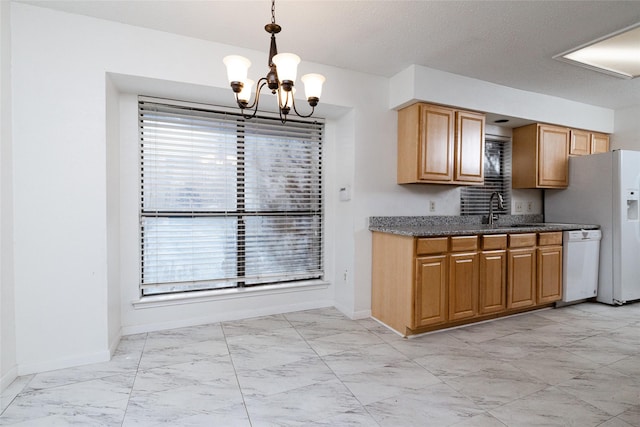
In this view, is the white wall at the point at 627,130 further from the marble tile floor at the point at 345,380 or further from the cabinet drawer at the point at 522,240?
the marble tile floor at the point at 345,380

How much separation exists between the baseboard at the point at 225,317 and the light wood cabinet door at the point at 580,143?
374 centimetres

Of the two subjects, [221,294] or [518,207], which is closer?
[221,294]

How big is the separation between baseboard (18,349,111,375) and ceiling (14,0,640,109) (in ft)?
7.96

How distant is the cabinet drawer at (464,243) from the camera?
115 inches

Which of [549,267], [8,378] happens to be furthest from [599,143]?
[8,378]

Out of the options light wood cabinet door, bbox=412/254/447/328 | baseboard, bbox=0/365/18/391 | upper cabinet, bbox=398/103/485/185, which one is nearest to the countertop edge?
light wood cabinet door, bbox=412/254/447/328

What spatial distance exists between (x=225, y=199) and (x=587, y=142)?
15.5 feet

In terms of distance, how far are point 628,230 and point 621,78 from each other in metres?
1.69

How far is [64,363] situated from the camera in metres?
2.27

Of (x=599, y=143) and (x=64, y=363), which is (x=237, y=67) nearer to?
(x=64, y=363)

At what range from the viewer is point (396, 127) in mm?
3461

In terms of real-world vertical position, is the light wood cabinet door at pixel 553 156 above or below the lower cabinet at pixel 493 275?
above

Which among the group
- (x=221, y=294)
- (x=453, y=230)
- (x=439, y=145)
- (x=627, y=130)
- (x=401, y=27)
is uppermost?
(x=401, y=27)

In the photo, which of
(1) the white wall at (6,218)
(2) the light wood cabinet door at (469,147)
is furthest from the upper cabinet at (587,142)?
(1) the white wall at (6,218)
